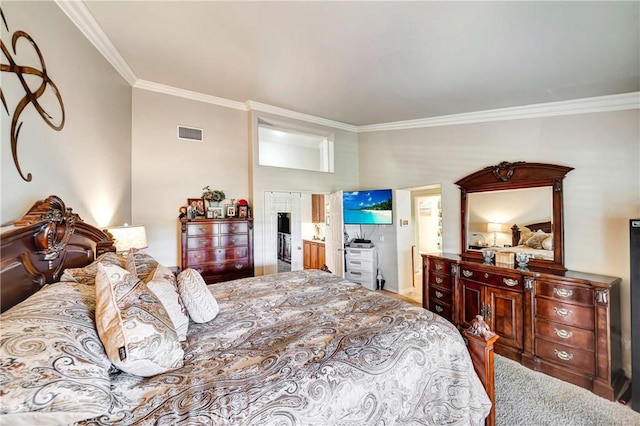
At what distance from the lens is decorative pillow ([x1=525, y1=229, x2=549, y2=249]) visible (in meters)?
2.97

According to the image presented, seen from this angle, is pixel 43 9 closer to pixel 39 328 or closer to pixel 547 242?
pixel 39 328

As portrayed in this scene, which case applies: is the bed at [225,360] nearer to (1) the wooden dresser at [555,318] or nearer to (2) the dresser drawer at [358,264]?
(1) the wooden dresser at [555,318]

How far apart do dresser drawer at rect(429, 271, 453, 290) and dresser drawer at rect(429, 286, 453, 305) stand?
64 mm

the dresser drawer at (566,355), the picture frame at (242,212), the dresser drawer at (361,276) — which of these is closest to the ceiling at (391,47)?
the picture frame at (242,212)

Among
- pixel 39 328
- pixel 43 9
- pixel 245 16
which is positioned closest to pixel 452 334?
pixel 39 328

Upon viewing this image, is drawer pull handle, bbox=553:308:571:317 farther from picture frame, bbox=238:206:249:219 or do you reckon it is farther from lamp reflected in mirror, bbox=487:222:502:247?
picture frame, bbox=238:206:249:219

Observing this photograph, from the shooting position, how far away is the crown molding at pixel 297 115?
3949 millimetres

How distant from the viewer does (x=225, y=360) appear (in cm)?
119

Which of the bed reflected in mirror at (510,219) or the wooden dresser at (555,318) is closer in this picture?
the wooden dresser at (555,318)

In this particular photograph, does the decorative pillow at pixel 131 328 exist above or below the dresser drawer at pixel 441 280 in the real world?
above

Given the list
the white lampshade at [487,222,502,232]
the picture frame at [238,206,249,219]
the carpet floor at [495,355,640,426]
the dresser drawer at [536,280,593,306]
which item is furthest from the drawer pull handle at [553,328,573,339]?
the picture frame at [238,206,249,219]

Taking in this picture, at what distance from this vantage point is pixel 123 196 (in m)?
2.94

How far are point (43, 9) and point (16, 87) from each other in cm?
71

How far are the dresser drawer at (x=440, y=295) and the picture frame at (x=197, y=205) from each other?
347cm
